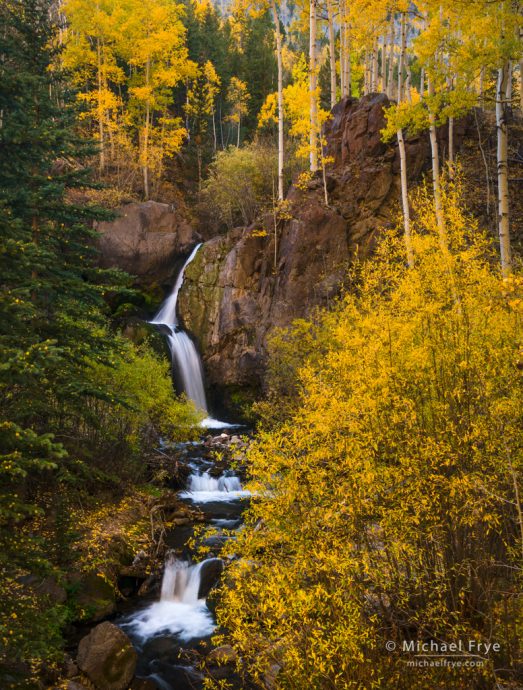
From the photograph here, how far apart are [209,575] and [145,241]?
18454 mm

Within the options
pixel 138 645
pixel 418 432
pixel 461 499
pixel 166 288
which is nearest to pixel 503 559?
pixel 461 499

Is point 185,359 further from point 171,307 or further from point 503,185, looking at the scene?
point 503,185

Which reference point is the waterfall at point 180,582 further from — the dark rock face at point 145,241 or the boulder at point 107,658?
the dark rock face at point 145,241

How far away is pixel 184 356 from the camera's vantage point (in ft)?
73.6

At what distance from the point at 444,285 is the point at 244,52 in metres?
44.2

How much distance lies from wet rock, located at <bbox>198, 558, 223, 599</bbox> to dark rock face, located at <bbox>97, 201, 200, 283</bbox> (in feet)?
55.4

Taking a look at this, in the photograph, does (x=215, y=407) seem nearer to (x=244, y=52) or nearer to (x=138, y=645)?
(x=138, y=645)

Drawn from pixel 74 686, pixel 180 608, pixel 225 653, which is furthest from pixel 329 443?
pixel 180 608

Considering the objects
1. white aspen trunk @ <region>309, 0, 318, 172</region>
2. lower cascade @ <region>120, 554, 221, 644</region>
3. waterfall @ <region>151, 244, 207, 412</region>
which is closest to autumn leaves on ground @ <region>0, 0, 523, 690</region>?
lower cascade @ <region>120, 554, 221, 644</region>

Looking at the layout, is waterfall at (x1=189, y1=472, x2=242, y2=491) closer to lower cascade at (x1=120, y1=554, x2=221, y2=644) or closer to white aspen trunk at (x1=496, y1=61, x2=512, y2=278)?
lower cascade at (x1=120, y1=554, x2=221, y2=644)

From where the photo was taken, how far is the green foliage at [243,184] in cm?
2541

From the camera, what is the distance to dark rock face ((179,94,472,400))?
Answer: 62.5 ft

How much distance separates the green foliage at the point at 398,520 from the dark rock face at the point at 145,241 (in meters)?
20.3

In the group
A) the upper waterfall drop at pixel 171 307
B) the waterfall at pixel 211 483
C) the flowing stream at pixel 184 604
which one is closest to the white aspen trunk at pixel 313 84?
the upper waterfall drop at pixel 171 307
